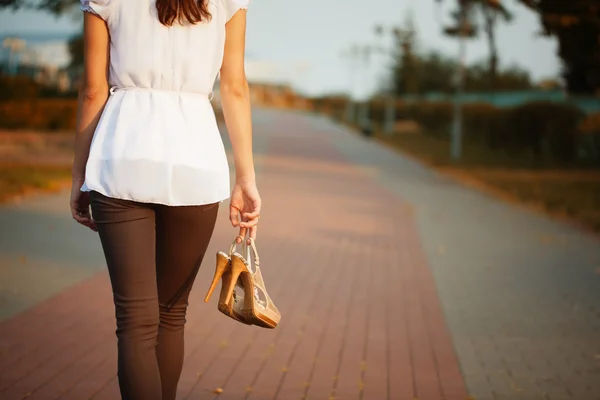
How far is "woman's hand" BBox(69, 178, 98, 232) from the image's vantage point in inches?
115

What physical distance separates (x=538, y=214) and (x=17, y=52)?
1017 inches

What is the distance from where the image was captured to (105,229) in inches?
109

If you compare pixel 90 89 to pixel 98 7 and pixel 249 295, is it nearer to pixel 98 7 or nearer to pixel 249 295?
pixel 98 7

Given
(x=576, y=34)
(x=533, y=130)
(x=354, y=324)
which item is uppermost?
(x=576, y=34)

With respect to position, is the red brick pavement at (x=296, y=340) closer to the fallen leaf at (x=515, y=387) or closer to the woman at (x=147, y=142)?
the fallen leaf at (x=515, y=387)

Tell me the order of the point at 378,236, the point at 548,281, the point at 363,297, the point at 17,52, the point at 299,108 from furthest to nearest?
the point at 299,108, the point at 17,52, the point at 378,236, the point at 548,281, the point at 363,297

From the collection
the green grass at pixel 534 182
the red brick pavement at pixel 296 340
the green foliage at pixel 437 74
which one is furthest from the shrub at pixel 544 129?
the green foliage at pixel 437 74

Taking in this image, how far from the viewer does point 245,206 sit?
10.1ft

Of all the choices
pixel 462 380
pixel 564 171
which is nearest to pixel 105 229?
pixel 462 380

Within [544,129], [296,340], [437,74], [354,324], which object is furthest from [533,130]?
[437,74]

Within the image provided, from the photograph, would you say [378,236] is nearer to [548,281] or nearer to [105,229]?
[548,281]

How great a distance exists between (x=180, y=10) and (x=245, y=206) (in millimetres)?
671

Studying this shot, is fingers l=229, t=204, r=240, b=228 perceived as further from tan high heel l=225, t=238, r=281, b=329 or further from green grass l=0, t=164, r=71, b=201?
green grass l=0, t=164, r=71, b=201

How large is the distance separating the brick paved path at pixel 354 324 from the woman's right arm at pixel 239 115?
67.1 inches
